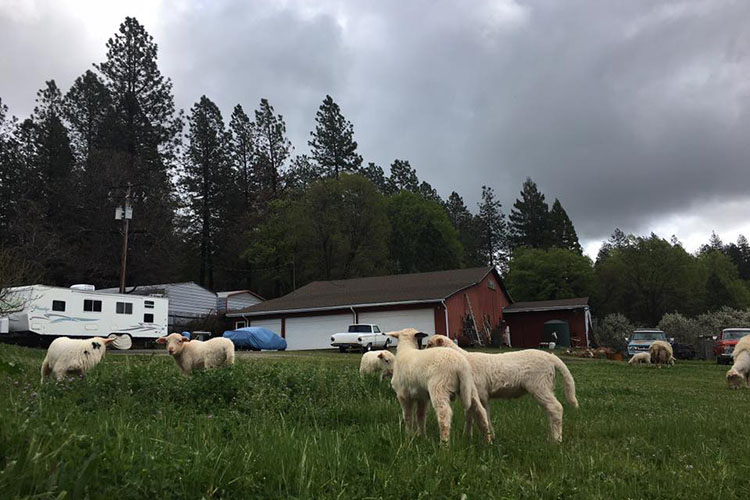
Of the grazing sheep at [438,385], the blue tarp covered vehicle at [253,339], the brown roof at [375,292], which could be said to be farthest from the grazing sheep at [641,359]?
the grazing sheep at [438,385]

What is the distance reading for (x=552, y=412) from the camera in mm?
6227

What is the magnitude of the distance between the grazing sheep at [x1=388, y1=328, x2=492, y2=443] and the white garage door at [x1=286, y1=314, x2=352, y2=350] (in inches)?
1244

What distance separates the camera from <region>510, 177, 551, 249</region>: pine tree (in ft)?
267

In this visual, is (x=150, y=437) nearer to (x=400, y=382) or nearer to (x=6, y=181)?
(x=400, y=382)

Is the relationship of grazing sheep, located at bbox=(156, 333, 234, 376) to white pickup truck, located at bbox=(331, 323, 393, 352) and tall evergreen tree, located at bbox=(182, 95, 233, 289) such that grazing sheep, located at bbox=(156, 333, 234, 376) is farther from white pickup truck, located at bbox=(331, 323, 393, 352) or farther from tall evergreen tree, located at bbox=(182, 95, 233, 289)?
tall evergreen tree, located at bbox=(182, 95, 233, 289)

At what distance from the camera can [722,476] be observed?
4527mm

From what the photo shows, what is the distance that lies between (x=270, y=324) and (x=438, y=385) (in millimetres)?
35708

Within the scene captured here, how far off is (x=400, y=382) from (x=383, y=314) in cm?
3063

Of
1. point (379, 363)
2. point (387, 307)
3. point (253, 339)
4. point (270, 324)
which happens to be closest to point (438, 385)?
point (379, 363)

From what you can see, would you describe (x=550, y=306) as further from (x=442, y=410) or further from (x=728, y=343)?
(x=442, y=410)

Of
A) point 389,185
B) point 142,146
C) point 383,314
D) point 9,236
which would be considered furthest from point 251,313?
point 389,185

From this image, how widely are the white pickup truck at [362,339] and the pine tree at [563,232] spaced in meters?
54.4

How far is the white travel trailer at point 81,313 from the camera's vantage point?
2698 cm

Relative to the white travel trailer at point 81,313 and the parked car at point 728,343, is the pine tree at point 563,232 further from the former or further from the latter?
the white travel trailer at point 81,313
